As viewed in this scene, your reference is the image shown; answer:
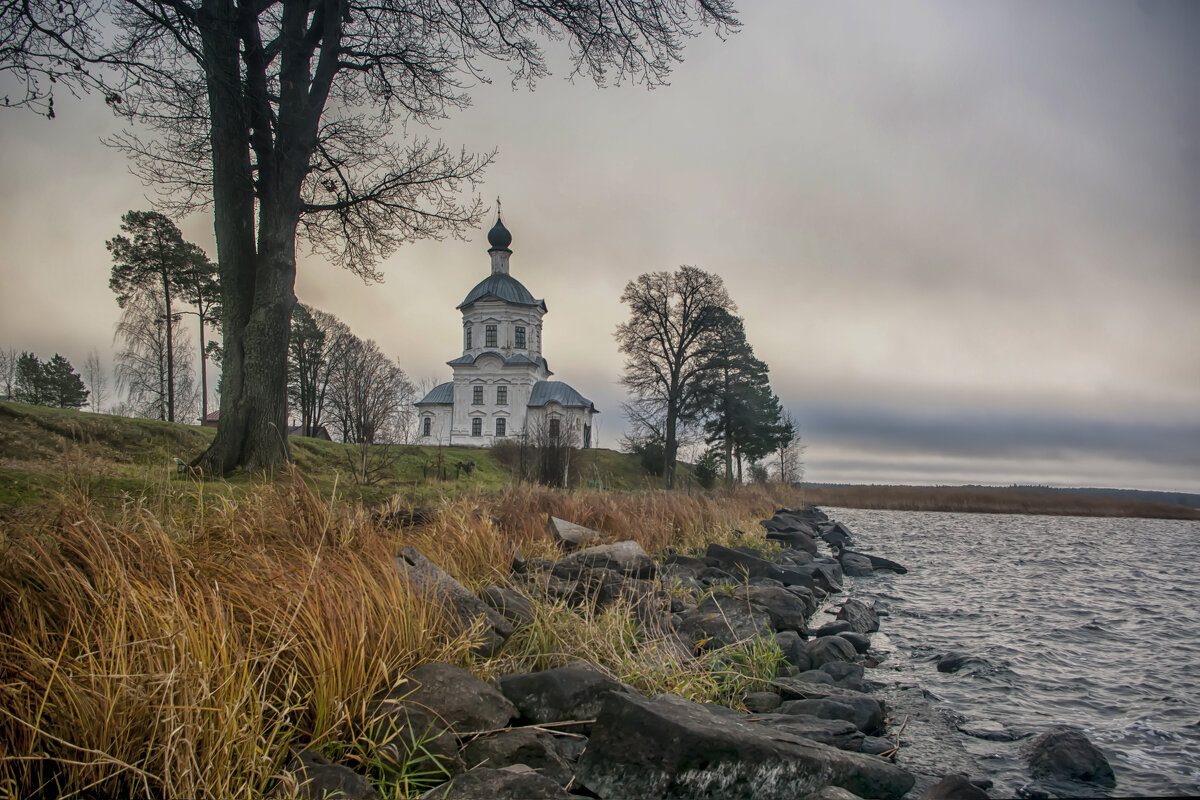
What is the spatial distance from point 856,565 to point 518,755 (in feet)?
38.4

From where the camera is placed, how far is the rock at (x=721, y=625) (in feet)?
17.7

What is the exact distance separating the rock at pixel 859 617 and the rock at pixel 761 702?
3.37 metres

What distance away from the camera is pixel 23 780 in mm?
2223

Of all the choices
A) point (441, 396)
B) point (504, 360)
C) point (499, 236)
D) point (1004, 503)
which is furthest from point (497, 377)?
point (1004, 503)

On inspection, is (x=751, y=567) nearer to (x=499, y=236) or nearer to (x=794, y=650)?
(x=794, y=650)

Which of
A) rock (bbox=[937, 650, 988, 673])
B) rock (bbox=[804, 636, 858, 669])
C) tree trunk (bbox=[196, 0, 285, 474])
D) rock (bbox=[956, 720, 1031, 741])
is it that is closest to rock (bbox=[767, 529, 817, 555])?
rock (bbox=[937, 650, 988, 673])

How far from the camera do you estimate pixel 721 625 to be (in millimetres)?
5723

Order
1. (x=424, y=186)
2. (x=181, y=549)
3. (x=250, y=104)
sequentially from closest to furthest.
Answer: (x=181, y=549)
(x=250, y=104)
(x=424, y=186)

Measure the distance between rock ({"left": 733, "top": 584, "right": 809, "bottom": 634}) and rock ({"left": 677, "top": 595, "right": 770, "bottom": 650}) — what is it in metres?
0.36

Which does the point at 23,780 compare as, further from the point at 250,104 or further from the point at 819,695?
the point at 250,104

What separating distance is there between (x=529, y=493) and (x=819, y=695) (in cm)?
644

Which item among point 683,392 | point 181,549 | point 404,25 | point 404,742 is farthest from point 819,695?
point 683,392

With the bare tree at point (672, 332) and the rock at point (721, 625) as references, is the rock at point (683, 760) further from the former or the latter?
the bare tree at point (672, 332)

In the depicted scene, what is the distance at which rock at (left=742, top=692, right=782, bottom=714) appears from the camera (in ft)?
14.1
